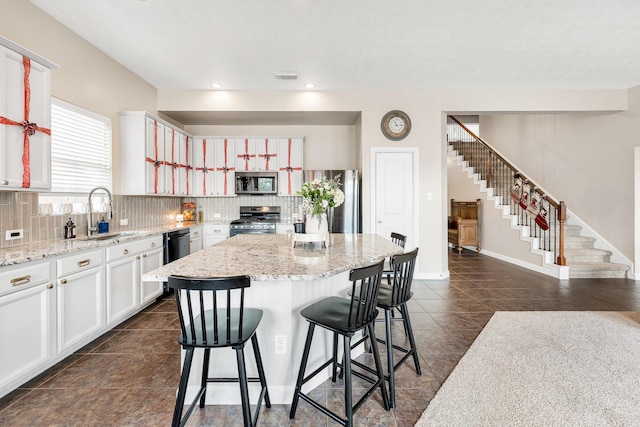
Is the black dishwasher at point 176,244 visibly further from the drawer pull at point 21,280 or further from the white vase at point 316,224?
the white vase at point 316,224

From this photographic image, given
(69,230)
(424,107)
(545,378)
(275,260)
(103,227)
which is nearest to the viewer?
(275,260)

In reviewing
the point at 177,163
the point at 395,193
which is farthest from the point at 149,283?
the point at 395,193

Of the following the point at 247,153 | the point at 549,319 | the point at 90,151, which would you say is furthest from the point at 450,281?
the point at 90,151

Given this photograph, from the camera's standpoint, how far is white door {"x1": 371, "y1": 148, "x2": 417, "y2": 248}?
479 centimetres

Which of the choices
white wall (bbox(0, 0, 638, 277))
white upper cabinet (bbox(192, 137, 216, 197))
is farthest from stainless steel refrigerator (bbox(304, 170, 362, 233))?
white upper cabinet (bbox(192, 137, 216, 197))

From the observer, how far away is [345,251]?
237 centimetres

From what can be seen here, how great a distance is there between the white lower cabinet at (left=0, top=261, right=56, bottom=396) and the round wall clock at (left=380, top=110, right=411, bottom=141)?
4.33 meters

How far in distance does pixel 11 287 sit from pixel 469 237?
25.2 feet

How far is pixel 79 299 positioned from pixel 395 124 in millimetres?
4469

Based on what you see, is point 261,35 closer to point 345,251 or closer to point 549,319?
point 345,251

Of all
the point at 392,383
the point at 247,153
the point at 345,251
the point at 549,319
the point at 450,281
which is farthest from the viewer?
the point at 247,153

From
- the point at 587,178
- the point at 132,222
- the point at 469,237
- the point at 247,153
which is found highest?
the point at 247,153

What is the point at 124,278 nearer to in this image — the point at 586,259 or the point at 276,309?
the point at 276,309

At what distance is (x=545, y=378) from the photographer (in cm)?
212
